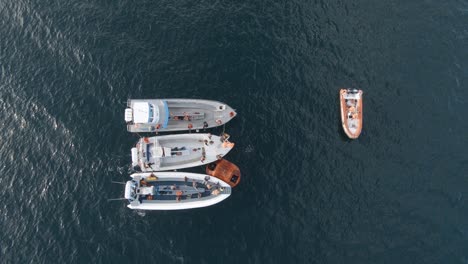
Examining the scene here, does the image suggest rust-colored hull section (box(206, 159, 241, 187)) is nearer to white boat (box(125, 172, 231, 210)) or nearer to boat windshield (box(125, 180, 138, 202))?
white boat (box(125, 172, 231, 210))

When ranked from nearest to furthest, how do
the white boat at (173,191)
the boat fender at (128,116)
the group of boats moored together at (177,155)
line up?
the white boat at (173,191)
the group of boats moored together at (177,155)
the boat fender at (128,116)

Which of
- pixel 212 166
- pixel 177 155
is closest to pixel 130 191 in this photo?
pixel 177 155

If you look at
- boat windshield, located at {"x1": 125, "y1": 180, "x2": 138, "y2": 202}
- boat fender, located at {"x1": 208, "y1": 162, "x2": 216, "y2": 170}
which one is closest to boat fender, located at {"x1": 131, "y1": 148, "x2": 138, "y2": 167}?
boat windshield, located at {"x1": 125, "y1": 180, "x2": 138, "y2": 202}

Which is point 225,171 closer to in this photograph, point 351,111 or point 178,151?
point 178,151

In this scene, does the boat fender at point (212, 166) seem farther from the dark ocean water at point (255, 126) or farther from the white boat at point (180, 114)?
the white boat at point (180, 114)

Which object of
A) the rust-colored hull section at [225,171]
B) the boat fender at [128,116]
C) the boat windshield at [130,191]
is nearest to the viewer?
the boat windshield at [130,191]

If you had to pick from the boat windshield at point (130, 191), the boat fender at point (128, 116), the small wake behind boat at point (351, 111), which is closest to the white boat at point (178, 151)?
the boat windshield at point (130, 191)

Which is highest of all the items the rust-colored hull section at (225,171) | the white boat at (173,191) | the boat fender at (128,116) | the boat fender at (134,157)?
the boat fender at (128,116)

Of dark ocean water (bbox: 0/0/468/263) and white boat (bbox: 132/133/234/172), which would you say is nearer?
dark ocean water (bbox: 0/0/468/263)

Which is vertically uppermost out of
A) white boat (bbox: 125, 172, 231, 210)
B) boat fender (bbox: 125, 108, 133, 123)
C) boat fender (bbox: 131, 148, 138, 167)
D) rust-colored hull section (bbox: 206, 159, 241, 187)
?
boat fender (bbox: 125, 108, 133, 123)
